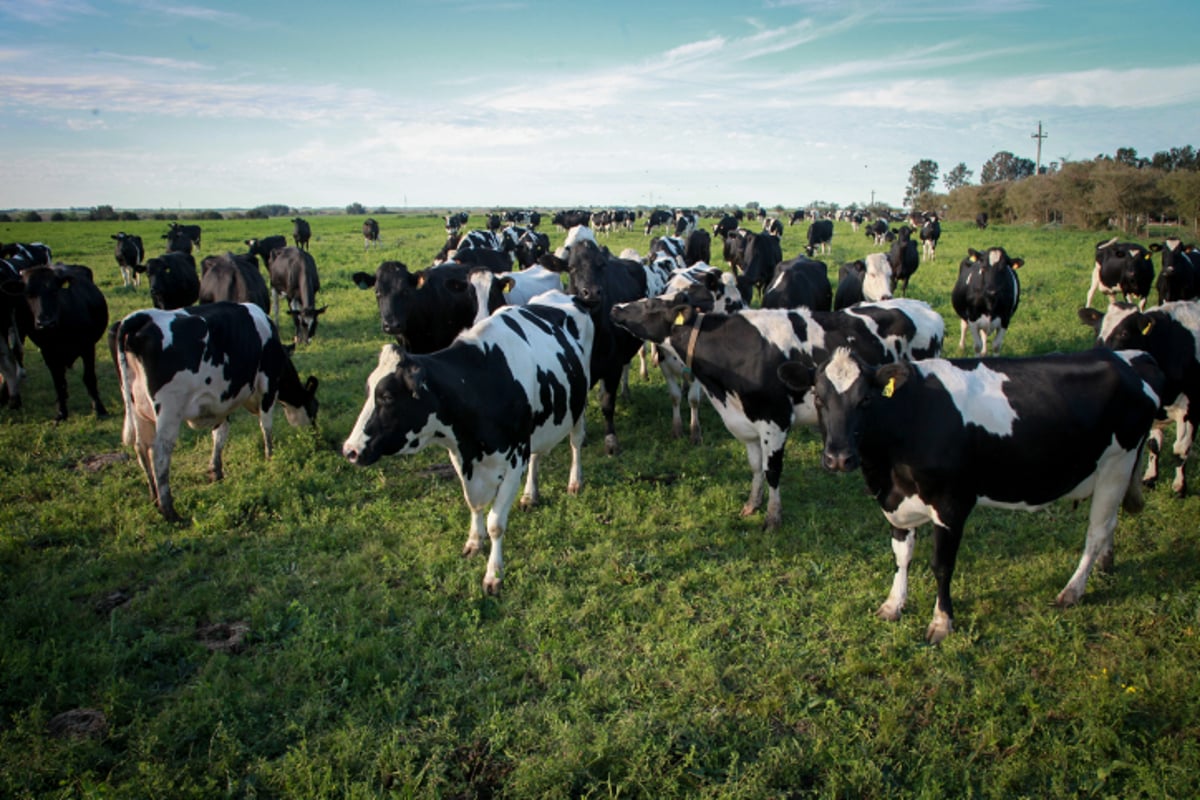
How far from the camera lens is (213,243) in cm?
3856

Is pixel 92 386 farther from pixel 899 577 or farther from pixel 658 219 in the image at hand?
pixel 658 219

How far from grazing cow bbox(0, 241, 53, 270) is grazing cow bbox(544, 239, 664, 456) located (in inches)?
409

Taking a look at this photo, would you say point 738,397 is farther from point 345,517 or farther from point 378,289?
point 378,289

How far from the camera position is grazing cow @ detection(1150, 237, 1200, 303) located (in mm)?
14414

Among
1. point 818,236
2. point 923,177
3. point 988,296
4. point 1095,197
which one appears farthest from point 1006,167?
point 988,296

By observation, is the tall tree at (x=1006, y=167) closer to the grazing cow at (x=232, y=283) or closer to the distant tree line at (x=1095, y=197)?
the distant tree line at (x=1095, y=197)

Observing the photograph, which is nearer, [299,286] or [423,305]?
[423,305]

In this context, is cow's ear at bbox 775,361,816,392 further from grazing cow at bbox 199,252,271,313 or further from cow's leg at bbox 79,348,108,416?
grazing cow at bbox 199,252,271,313

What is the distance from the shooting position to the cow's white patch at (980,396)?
469cm

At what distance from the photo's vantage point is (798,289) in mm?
12008

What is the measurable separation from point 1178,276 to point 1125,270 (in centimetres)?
97

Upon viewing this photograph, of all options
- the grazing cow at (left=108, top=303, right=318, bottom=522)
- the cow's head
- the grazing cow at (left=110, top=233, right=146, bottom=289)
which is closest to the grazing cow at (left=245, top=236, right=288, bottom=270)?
the grazing cow at (left=110, top=233, right=146, bottom=289)

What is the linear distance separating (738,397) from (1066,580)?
9.75ft

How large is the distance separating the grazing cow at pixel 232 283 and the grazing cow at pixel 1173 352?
Answer: 12397mm
